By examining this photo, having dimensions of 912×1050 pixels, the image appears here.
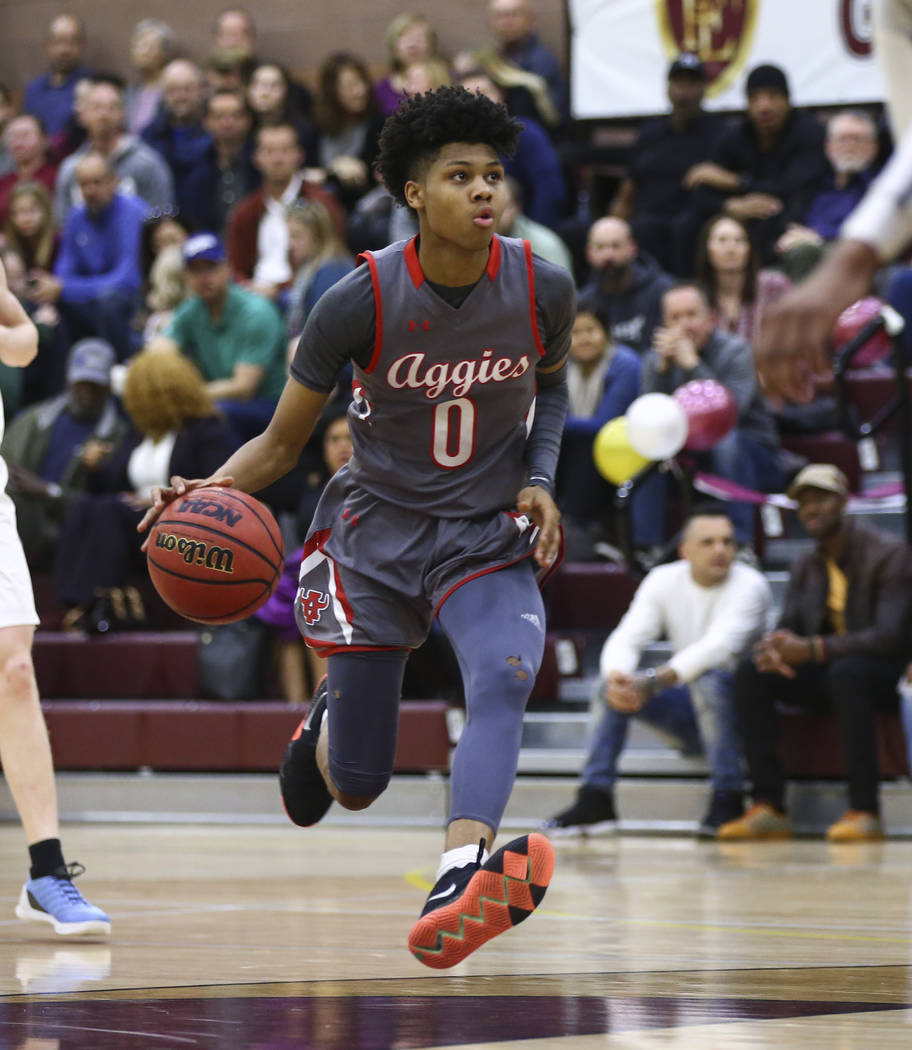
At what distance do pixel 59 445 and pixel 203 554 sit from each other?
6.49m

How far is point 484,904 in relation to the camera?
3430mm

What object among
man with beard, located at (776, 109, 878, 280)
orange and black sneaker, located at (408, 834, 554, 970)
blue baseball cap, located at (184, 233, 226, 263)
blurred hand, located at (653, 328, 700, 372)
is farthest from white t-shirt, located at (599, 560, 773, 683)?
orange and black sneaker, located at (408, 834, 554, 970)

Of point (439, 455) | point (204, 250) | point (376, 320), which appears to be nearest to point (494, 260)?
point (376, 320)

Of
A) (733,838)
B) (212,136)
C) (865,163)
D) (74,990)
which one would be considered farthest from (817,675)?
(212,136)

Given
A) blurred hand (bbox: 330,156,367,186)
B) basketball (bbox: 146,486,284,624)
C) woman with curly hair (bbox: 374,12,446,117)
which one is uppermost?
woman with curly hair (bbox: 374,12,446,117)

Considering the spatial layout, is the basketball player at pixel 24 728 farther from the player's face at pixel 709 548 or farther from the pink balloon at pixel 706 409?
the pink balloon at pixel 706 409

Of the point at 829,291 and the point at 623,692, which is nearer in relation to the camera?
the point at 829,291

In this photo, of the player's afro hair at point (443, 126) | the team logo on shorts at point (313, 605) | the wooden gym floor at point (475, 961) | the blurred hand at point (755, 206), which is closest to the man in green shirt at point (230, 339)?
the blurred hand at point (755, 206)

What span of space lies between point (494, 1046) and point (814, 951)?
1634 mm

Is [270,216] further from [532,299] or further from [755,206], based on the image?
[532,299]

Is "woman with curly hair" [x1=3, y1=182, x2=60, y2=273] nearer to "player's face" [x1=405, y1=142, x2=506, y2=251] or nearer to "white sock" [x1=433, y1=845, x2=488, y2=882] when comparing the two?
"player's face" [x1=405, y1=142, x2=506, y2=251]

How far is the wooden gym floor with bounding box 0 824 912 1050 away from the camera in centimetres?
303

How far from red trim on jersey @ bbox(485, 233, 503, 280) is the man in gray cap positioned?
607 centimetres

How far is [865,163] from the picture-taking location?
973cm
